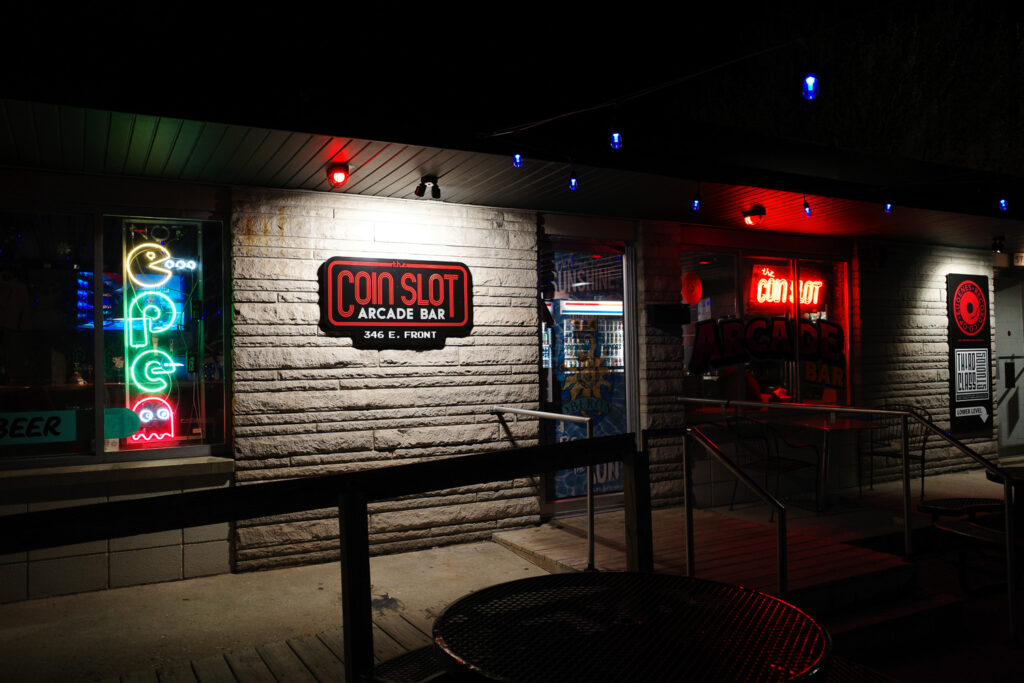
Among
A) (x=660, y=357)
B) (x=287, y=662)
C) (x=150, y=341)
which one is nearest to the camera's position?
(x=287, y=662)

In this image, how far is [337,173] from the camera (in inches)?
200

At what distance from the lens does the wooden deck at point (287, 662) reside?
3.55m

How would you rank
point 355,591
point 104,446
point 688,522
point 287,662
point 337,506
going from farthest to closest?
point 104,446
point 688,522
point 287,662
point 337,506
point 355,591

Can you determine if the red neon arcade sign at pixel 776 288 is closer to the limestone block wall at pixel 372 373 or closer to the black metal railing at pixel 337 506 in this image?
the limestone block wall at pixel 372 373

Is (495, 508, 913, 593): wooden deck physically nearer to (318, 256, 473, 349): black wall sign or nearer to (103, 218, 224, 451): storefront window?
(318, 256, 473, 349): black wall sign

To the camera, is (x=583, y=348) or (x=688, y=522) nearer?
(x=688, y=522)

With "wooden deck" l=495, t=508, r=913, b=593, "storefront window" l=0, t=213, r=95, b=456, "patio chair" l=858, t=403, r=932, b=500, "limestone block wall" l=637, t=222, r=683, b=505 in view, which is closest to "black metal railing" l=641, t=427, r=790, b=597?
"wooden deck" l=495, t=508, r=913, b=593

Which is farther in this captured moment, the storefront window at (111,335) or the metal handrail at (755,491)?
the storefront window at (111,335)

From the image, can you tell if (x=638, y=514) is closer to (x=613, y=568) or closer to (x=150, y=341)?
(x=613, y=568)

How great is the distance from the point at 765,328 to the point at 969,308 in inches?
158

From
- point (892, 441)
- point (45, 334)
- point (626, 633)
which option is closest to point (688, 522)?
point (626, 633)

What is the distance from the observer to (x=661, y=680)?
1.54 metres

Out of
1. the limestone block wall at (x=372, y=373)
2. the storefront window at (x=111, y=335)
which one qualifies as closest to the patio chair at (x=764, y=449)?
the limestone block wall at (x=372, y=373)

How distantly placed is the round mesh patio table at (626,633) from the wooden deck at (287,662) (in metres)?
1.79
